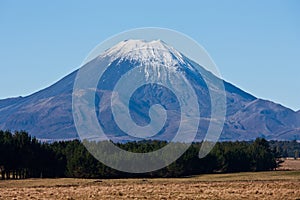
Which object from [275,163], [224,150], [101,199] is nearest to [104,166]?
[224,150]

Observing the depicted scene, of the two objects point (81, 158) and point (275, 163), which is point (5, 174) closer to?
point (81, 158)

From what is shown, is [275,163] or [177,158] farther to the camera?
[275,163]

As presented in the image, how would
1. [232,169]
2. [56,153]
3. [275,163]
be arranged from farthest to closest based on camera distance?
[275,163]
[232,169]
[56,153]

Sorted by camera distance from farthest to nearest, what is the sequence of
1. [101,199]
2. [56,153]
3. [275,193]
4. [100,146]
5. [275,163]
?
[275,163]
[100,146]
[56,153]
[275,193]
[101,199]

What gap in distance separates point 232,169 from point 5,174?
138 ft

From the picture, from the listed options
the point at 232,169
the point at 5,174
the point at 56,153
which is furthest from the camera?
the point at 232,169

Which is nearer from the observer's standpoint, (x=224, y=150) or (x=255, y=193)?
(x=255, y=193)

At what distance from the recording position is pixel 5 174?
3725 inches

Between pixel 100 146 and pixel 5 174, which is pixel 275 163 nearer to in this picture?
pixel 100 146

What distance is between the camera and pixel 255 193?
166ft

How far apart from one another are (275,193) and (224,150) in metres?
69.2

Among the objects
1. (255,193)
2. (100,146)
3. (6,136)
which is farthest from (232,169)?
(255,193)

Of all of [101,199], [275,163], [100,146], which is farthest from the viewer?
[275,163]

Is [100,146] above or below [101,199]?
above
